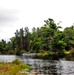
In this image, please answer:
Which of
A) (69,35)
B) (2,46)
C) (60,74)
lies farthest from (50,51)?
(2,46)

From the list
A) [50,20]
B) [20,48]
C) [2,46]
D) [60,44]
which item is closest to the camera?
[60,44]

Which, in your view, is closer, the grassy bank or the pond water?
the grassy bank

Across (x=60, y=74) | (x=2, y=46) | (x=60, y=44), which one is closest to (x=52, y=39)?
(x=60, y=44)

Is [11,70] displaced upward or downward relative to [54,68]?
Result: upward

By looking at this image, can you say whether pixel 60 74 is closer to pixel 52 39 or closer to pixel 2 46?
pixel 52 39

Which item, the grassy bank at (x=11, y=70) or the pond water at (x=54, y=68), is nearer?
the grassy bank at (x=11, y=70)

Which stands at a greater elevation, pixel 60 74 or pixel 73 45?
pixel 73 45

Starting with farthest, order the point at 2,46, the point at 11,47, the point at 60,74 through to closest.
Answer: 1. the point at 2,46
2. the point at 11,47
3. the point at 60,74

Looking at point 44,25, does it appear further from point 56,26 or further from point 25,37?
point 25,37

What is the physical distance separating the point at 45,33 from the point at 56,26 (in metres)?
6.23

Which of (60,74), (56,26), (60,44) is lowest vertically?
(60,74)

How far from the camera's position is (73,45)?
10538 centimetres

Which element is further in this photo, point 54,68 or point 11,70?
point 54,68

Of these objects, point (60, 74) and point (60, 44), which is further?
point (60, 44)
